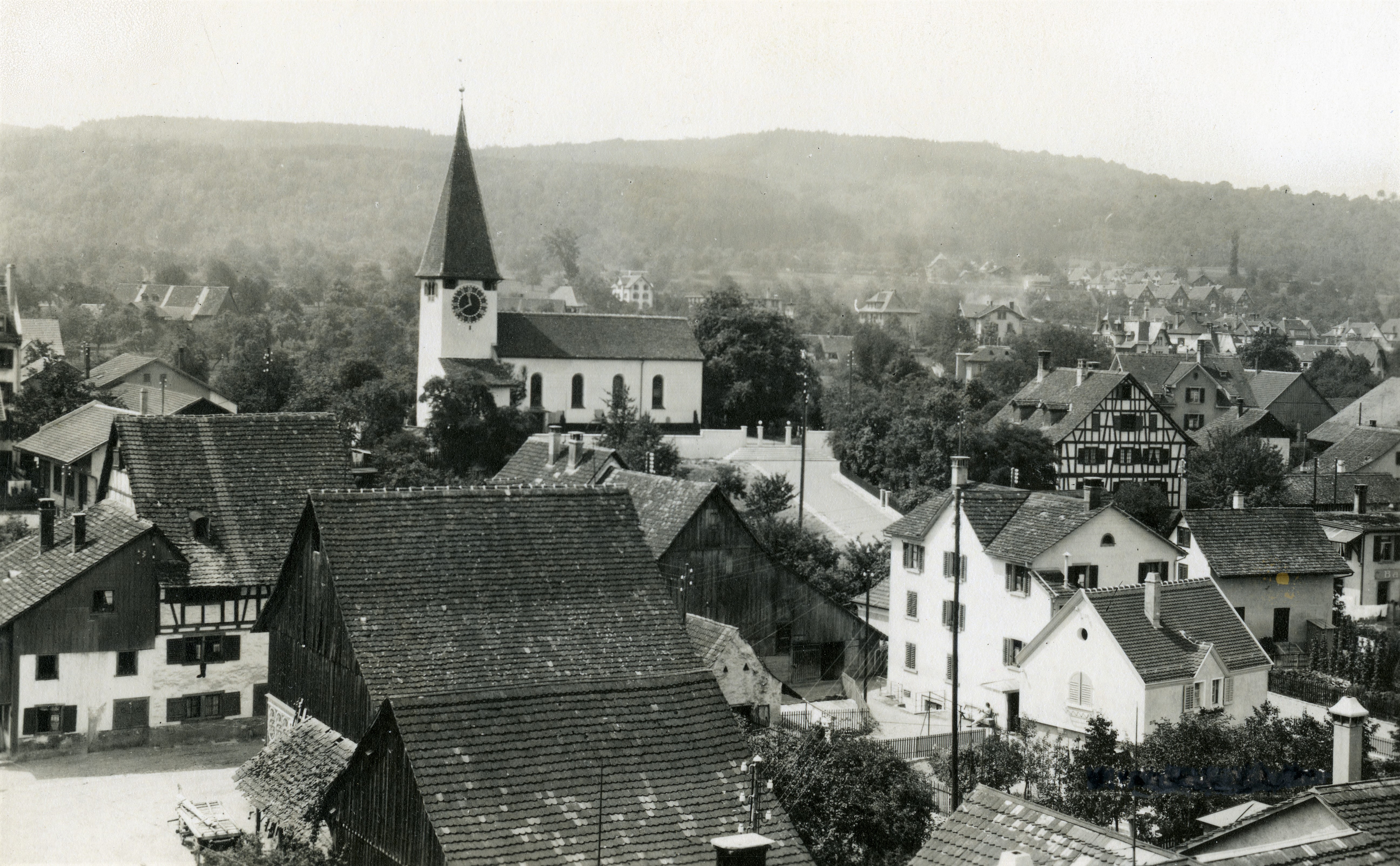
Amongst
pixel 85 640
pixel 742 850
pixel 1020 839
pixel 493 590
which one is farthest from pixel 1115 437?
pixel 742 850

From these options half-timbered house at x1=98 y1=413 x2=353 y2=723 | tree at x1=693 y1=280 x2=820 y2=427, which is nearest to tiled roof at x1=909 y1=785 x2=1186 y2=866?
half-timbered house at x1=98 y1=413 x2=353 y2=723

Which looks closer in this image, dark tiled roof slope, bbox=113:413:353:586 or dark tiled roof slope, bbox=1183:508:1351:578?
dark tiled roof slope, bbox=113:413:353:586

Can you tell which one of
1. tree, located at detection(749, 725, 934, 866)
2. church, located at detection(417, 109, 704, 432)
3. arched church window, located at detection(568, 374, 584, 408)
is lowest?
tree, located at detection(749, 725, 934, 866)

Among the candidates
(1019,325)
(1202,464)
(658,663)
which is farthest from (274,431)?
(1019,325)

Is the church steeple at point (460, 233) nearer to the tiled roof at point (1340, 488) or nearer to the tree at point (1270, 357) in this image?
the tiled roof at point (1340, 488)

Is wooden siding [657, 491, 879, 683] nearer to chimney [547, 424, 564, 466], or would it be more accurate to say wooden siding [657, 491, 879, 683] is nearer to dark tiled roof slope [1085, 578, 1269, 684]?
dark tiled roof slope [1085, 578, 1269, 684]

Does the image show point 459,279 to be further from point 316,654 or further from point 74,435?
point 316,654
